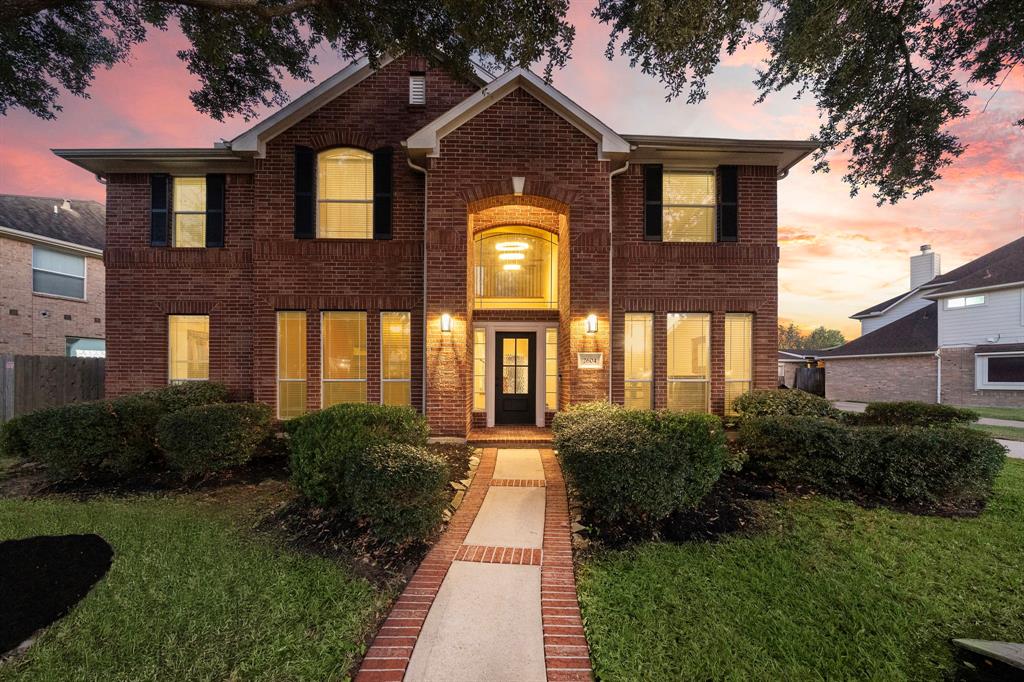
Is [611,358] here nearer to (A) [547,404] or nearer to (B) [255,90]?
(A) [547,404]

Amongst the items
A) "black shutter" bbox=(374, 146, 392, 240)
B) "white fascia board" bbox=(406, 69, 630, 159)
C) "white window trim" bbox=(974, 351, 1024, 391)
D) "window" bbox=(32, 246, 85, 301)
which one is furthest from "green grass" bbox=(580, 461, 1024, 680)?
"window" bbox=(32, 246, 85, 301)

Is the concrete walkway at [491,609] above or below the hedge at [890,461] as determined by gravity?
below

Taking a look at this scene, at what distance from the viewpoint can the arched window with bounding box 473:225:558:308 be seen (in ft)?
31.2

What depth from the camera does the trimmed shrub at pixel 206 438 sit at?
223 inches

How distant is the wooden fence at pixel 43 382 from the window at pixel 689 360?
47.1ft

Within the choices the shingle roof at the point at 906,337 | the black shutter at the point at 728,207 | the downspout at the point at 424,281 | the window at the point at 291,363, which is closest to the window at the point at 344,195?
the downspout at the point at 424,281

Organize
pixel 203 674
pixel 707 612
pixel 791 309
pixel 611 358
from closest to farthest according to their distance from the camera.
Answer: pixel 203 674
pixel 707 612
pixel 611 358
pixel 791 309

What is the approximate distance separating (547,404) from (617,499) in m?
5.02

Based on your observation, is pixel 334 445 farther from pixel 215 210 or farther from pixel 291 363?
pixel 215 210

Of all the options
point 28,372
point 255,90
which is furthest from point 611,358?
point 28,372

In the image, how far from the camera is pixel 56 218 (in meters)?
15.3

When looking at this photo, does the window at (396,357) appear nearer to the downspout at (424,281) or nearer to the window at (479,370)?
the downspout at (424,281)

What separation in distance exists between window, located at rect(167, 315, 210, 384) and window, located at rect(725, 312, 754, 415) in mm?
11375

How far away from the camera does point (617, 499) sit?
4.32 meters
